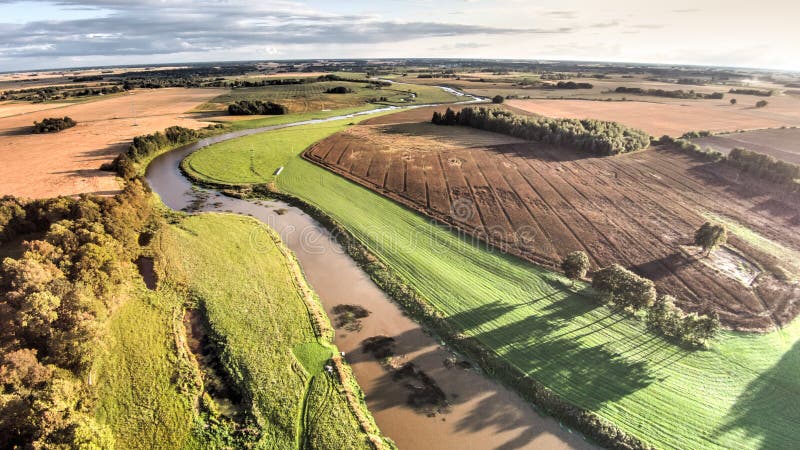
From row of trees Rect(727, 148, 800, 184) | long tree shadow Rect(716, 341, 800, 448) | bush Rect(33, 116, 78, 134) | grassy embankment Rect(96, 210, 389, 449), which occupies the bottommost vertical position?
long tree shadow Rect(716, 341, 800, 448)

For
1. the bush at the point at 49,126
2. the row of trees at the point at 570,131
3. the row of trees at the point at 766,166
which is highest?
the bush at the point at 49,126

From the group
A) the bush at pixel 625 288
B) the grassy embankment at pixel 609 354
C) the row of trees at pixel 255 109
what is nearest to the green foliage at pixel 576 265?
the bush at pixel 625 288

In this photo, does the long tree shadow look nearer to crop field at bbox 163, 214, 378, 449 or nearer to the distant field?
crop field at bbox 163, 214, 378, 449

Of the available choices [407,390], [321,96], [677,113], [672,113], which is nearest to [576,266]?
[407,390]

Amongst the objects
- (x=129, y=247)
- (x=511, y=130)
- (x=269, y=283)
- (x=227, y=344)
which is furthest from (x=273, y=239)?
(x=511, y=130)

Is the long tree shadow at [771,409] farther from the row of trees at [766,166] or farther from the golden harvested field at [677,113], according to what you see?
the golden harvested field at [677,113]

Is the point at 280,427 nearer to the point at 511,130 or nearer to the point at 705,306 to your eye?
the point at 705,306

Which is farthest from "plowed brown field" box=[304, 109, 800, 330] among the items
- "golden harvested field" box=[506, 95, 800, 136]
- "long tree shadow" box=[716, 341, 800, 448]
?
"golden harvested field" box=[506, 95, 800, 136]
